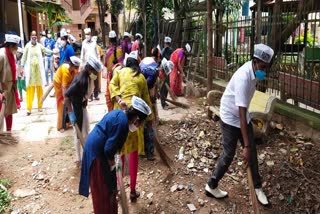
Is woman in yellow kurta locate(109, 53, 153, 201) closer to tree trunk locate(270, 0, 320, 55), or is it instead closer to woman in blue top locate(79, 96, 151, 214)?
woman in blue top locate(79, 96, 151, 214)

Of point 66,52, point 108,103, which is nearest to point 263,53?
point 108,103

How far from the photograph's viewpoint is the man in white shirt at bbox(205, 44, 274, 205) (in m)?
3.39

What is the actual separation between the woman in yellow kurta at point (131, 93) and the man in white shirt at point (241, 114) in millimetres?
877

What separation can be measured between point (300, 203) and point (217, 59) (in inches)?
197

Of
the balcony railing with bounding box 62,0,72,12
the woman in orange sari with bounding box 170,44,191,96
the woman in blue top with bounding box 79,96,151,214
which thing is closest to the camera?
the woman in blue top with bounding box 79,96,151,214

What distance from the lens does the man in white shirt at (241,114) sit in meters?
3.39

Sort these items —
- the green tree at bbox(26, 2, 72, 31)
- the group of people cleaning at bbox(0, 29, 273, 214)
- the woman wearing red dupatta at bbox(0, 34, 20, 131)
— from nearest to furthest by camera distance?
the group of people cleaning at bbox(0, 29, 273, 214) → the woman wearing red dupatta at bbox(0, 34, 20, 131) → the green tree at bbox(26, 2, 72, 31)

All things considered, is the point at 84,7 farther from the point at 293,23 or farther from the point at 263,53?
the point at 263,53

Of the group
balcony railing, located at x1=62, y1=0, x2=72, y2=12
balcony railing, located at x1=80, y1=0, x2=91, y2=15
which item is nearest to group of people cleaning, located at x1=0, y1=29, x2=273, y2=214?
balcony railing, located at x1=62, y1=0, x2=72, y2=12

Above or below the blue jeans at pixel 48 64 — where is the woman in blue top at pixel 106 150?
below

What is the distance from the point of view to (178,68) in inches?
328

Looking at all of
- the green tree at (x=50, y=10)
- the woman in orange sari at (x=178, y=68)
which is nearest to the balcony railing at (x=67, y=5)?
the green tree at (x=50, y=10)

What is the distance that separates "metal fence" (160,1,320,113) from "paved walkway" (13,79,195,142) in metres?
1.58

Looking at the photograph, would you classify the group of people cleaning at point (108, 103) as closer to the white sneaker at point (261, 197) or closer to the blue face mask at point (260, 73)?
the blue face mask at point (260, 73)
